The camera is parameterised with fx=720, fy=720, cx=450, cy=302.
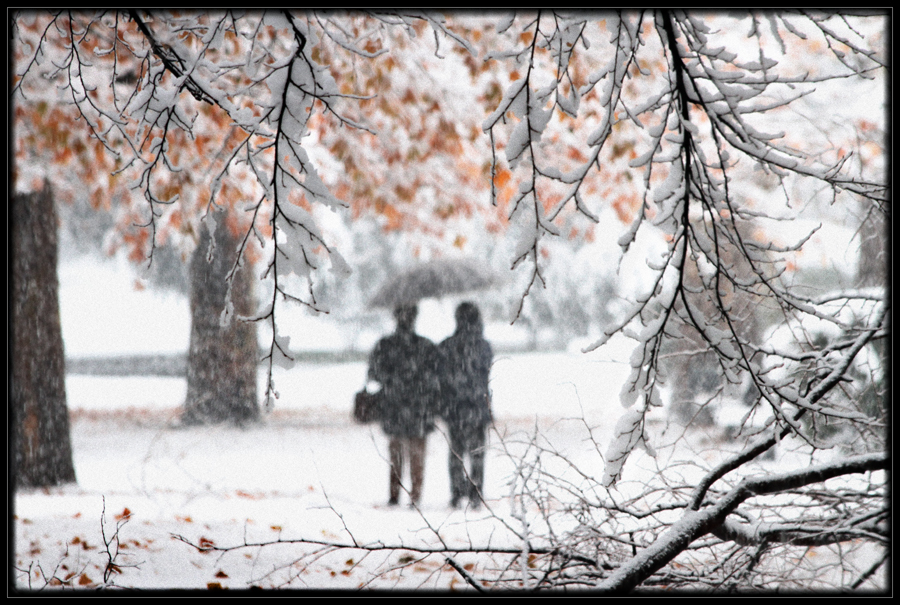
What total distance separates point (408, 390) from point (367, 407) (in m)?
0.46

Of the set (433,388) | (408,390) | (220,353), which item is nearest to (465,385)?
(433,388)

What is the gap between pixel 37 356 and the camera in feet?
21.0

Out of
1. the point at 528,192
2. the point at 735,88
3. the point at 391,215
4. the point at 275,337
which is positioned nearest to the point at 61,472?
the point at 391,215

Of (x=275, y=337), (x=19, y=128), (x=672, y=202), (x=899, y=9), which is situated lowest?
(x=275, y=337)

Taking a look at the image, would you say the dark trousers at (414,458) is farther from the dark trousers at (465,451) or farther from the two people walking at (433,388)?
the dark trousers at (465,451)

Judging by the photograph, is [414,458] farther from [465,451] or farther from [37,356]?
[37,356]

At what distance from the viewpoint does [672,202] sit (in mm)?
1868

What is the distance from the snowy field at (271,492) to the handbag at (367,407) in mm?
288

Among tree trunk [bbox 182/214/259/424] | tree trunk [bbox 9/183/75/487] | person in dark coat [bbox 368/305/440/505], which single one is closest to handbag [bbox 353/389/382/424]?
person in dark coat [bbox 368/305/440/505]

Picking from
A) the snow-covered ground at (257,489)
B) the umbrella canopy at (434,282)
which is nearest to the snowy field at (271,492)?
the snow-covered ground at (257,489)

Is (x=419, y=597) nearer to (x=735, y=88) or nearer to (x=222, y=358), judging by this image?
(x=735, y=88)

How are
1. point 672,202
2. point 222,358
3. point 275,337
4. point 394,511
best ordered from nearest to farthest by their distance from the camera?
point 672,202 < point 275,337 < point 394,511 < point 222,358

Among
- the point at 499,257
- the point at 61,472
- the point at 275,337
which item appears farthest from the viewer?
the point at 499,257

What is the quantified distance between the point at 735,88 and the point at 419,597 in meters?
1.60
